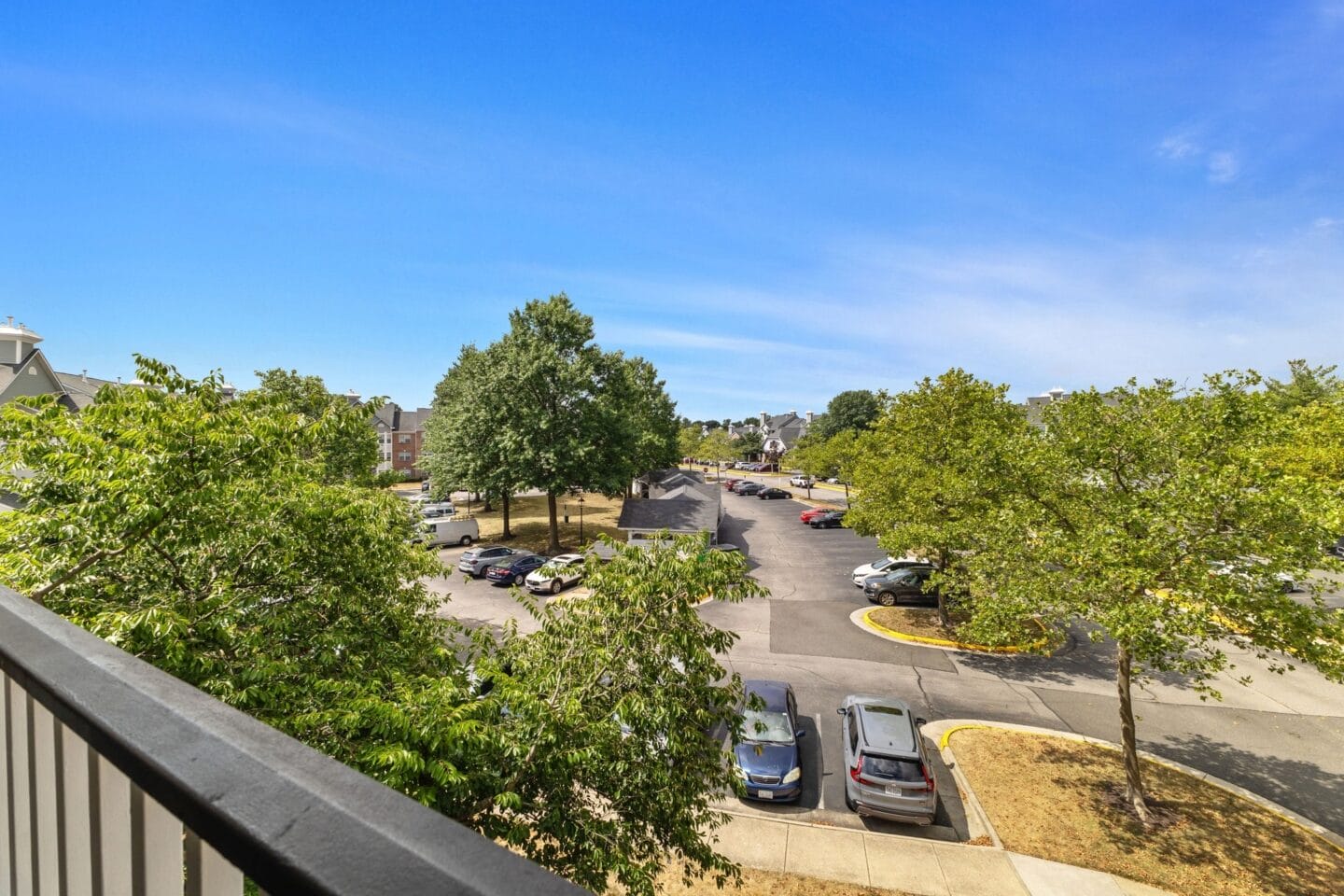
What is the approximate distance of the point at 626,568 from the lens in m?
6.64

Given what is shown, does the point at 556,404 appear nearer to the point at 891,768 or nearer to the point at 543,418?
the point at 543,418

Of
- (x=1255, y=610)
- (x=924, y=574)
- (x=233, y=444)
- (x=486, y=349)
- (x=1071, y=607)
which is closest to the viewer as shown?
(x=233, y=444)

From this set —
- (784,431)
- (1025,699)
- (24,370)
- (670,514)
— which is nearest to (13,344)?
(24,370)

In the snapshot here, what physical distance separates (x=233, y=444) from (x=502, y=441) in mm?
20961

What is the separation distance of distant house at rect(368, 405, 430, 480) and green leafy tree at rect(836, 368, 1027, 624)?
6071 cm

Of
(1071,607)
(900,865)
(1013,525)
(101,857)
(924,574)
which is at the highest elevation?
(101,857)

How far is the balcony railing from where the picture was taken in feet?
2.22

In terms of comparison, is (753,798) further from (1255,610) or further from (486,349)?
(486,349)

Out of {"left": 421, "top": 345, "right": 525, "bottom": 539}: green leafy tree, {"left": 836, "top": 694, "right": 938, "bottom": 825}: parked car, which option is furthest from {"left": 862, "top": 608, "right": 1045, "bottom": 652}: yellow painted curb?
{"left": 421, "top": 345, "right": 525, "bottom": 539}: green leafy tree

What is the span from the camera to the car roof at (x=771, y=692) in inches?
460

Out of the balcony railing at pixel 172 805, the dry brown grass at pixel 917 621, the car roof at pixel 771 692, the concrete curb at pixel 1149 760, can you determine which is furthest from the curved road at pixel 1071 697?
the balcony railing at pixel 172 805

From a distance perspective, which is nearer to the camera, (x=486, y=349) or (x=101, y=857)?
(x=101, y=857)

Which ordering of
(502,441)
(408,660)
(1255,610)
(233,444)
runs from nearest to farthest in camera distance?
(233,444), (408,660), (1255,610), (502,441)

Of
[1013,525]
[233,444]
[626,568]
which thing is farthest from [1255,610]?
[233,444]
